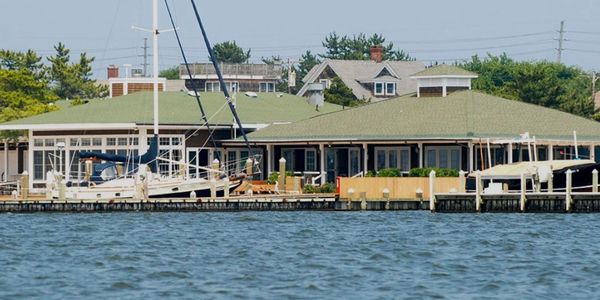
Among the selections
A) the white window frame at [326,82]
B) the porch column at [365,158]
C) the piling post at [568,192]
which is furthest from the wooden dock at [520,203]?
the white window frame at [326,82]

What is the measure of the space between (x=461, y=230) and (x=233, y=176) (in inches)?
678

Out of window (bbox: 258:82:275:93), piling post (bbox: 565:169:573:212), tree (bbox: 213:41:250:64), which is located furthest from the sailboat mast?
tree (bbox: 213:41:250:64)

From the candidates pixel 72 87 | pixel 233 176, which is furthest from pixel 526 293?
pixel 72 87

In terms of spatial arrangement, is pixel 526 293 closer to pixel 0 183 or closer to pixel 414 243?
pixel 414 243

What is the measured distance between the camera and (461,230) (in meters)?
54.9

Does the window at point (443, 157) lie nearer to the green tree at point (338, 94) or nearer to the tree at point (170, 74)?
the green tree at point (338, 94)

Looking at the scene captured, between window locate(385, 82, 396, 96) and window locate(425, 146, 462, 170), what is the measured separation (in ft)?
169

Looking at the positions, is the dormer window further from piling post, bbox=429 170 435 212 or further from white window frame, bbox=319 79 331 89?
piling post, bbox=429 170 435 212

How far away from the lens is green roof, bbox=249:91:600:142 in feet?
235

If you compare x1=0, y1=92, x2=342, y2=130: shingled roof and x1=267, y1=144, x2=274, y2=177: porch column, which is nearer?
x1=267, y1=144, x2=274, y2=177: porch column

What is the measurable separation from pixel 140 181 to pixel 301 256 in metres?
22.6

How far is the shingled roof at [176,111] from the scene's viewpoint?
254ft

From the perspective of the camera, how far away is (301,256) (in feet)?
150

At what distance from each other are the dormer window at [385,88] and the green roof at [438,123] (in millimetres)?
45085
